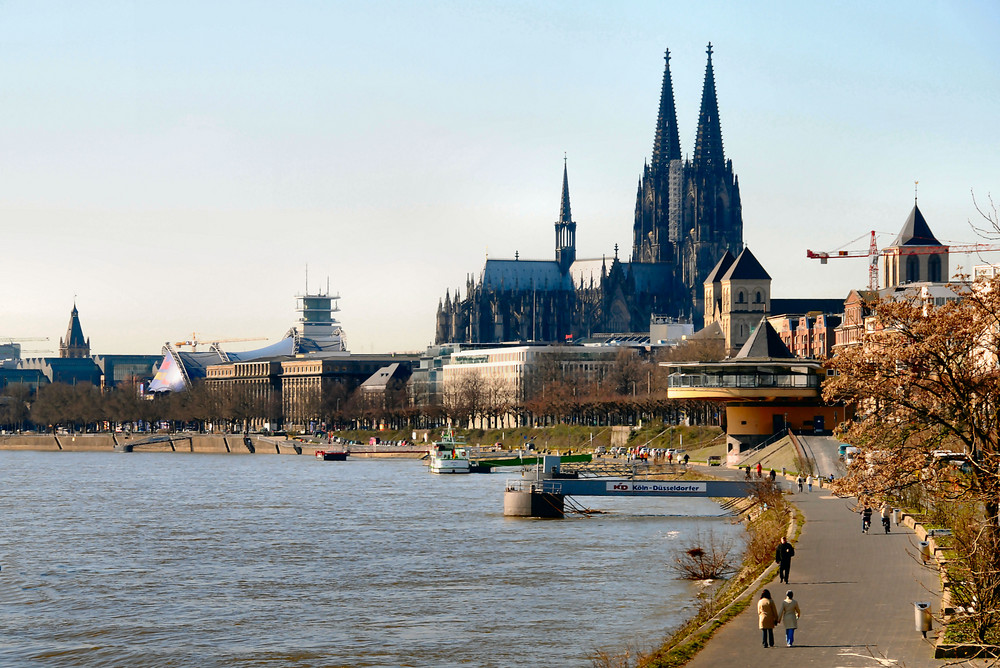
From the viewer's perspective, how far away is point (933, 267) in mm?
174125

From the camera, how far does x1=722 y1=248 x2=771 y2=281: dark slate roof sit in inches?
7618

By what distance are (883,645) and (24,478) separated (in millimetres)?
103797

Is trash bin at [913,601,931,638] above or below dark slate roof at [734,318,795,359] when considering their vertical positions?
below

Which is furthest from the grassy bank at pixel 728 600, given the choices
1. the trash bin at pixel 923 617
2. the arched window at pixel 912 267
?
the arched window at pixel 912 267

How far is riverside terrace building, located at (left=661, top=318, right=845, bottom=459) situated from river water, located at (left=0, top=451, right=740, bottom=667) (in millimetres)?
24889

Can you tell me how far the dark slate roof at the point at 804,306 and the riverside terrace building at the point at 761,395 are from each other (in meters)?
86.6

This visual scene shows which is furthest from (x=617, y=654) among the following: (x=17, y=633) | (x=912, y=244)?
(x=912, y=244)

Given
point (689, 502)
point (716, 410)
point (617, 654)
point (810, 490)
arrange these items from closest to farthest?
point (617, 654) → point (810, 490) → point (689, 502) → point (716, 410)

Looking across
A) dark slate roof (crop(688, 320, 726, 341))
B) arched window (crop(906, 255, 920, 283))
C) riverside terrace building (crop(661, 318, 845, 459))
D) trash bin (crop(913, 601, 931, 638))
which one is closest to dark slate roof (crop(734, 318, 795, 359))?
riverside terrace building (crop(661, 318, 845, 459))

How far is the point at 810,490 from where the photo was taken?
240 ft

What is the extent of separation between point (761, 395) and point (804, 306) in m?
92.4

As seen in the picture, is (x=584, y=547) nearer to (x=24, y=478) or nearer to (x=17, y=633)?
(x=17, y=633)

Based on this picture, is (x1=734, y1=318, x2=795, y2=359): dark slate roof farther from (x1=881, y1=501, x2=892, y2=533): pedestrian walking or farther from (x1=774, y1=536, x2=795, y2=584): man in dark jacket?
(x1=774, y1=536, x2=795, y2=584): man in dark jacket

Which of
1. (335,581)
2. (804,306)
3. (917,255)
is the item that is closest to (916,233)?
(917,255)
